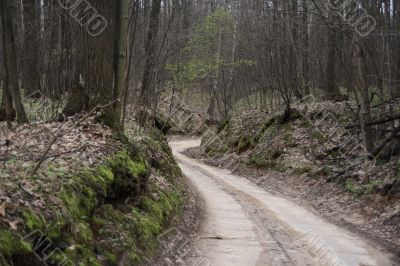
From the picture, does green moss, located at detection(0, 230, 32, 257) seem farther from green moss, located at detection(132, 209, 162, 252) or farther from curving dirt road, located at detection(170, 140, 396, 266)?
curving dirt road, located at detection(170, 140, 396, 266)

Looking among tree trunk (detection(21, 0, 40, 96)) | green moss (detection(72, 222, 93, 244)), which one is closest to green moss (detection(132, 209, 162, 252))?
green moss (detection(72, 222, 93, 244))

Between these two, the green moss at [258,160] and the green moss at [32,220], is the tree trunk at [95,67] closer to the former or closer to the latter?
the green moss at [32,220]

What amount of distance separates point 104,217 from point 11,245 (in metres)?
2.39

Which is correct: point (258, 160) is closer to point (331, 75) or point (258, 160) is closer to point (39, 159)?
point (331, 75)

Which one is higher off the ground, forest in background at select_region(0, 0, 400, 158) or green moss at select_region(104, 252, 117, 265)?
forest in background at select_region(0, 0, 400, 158)

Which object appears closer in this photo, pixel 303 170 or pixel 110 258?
pixel 110 258

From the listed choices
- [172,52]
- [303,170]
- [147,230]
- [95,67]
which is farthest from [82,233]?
[172,52]

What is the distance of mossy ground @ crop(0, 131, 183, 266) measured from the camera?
193 inches

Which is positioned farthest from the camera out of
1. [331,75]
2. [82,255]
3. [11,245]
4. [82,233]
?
[331,75]

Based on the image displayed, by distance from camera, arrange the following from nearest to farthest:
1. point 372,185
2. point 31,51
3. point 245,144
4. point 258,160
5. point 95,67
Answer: point 95,67 < point 372,185 < point 31,51 < point 258,160 < point 245,144

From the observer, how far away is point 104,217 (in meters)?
6.70

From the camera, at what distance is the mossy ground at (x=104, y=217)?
491cm

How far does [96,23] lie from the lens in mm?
9516

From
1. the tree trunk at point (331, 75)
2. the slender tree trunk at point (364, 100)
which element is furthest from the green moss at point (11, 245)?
the tree trunk at point (331, 75)
